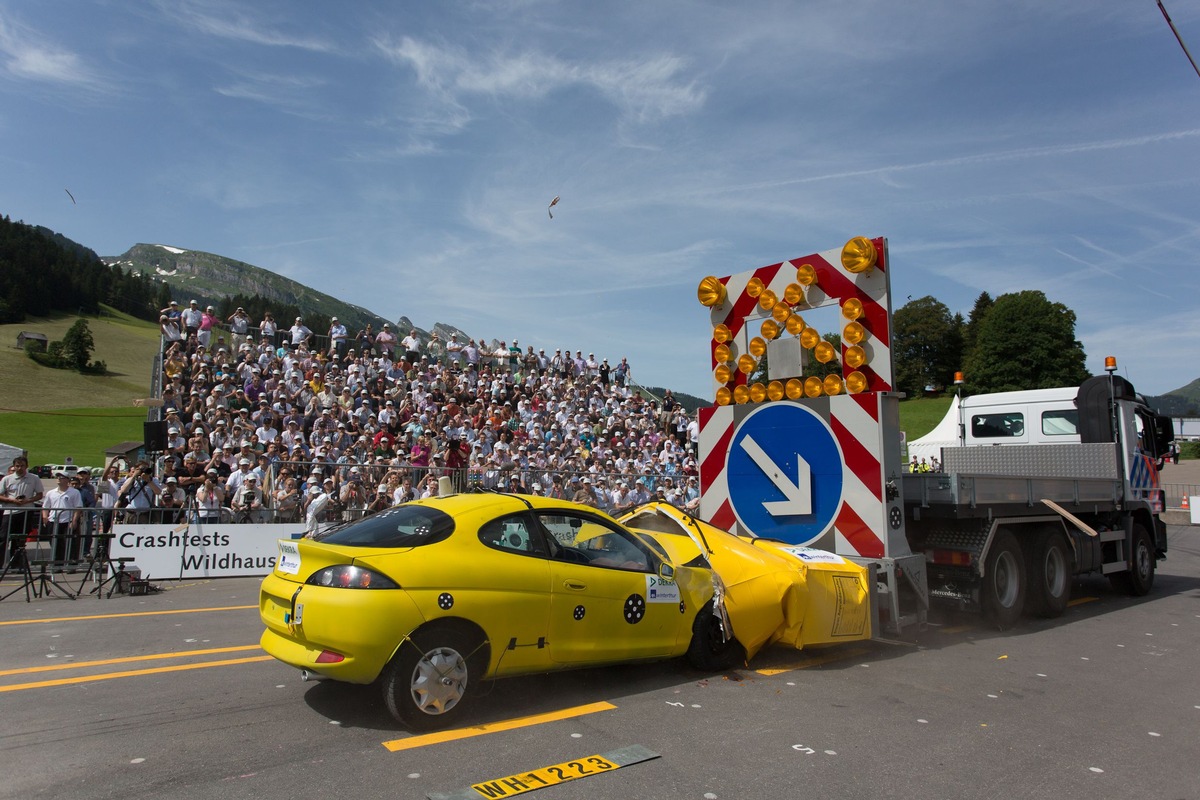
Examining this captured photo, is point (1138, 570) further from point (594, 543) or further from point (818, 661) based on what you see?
point (594, 543)

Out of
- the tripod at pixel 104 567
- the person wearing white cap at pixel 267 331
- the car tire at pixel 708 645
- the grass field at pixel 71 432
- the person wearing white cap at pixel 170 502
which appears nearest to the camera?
the car tire at pixel 708 645

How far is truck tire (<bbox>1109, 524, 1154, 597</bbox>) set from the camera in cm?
1132

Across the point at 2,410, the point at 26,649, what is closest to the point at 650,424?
the point at 26,649

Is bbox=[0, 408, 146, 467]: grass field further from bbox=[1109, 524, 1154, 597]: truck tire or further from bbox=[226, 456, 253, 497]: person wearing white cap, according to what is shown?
bbox=[1109, 524, 1154, 597]: truck tire

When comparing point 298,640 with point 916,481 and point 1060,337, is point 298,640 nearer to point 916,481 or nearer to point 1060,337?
point 916,481

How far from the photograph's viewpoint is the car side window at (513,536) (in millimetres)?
5500

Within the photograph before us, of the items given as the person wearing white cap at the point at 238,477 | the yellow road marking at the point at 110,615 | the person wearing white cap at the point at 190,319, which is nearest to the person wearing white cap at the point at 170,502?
the person wearing white cap at the point at 238,477

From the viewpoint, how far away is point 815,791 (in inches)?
164

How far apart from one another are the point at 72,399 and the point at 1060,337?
265 feet

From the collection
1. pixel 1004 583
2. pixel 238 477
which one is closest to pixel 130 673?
pixel 238 477

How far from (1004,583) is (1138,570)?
410 centimetres

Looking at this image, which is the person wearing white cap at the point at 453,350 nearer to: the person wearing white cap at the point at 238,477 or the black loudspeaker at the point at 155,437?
the person wearing white cap at the point at 238,477

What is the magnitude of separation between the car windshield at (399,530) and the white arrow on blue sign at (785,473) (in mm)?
4072

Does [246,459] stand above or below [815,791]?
above
